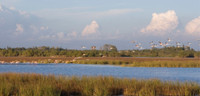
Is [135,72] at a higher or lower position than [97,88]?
lower

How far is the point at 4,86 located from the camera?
610 inches

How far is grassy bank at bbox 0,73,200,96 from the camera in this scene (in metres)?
15.1

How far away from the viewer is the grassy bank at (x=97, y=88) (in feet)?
49.5

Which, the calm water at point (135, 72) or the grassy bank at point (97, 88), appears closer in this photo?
the grassy bank at point (97, 88)

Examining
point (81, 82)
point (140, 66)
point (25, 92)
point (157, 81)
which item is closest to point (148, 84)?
point (157, 81)

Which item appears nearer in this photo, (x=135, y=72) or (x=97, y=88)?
(x=97, y=88)

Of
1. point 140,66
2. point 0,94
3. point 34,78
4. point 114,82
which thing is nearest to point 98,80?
point 114,82

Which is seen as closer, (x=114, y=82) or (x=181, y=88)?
(x=181, y=88)

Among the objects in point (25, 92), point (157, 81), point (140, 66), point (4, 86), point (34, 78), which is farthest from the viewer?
point (140, 66)

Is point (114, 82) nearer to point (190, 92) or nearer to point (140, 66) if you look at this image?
point (190, 92)

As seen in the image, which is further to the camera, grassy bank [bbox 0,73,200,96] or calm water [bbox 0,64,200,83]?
calm water [bbox 0,64,200,83]

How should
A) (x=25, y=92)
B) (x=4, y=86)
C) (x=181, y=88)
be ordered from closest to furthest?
(x=25, y=92) → (x=4, y=86) → (x=181, y=88)

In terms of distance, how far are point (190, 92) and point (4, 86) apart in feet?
27.7

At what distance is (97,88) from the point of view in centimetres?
1588
